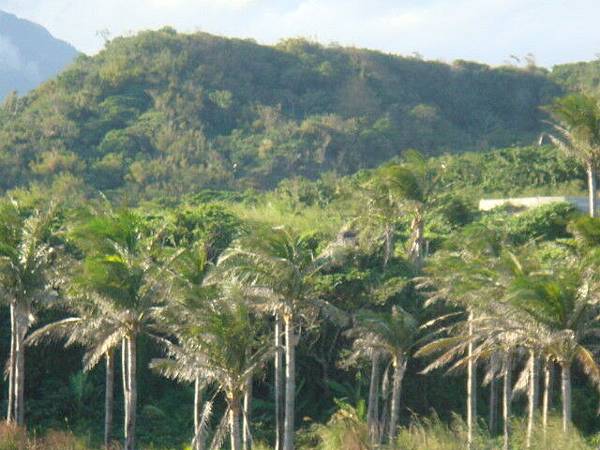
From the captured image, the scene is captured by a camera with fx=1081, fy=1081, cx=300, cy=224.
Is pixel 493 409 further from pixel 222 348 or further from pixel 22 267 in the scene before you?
pixel 22 267

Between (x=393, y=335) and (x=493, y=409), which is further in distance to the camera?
(x=493, y=409)

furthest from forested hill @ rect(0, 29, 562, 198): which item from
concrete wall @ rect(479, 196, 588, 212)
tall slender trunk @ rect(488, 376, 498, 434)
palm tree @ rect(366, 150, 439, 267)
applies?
tall slender trunk @ rect(488, 376, 498, 434)

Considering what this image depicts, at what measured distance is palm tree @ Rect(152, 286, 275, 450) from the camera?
23344mm

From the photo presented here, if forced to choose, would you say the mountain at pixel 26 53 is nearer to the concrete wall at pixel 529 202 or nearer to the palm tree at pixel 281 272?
the concrete wall at pixel 529 202

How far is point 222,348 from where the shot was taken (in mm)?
23406

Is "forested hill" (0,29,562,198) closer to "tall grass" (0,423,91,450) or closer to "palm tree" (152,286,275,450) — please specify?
"tall grass" (0,423,91,450)

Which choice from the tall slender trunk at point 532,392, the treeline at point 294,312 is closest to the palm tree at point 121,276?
the treeline at point 294,312

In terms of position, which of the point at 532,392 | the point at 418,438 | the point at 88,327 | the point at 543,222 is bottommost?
the point at 418,438

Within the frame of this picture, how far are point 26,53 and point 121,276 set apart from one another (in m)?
165

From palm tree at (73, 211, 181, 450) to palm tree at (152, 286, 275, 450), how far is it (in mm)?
1913

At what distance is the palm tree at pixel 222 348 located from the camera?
2334cm

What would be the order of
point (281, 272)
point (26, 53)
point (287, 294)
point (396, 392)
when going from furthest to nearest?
point (26, 53) < point (396, 392) < point (287, 294) < point (281, 272)

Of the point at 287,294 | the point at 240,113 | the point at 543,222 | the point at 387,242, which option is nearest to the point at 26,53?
the point at 240,113

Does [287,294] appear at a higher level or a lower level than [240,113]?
lower
